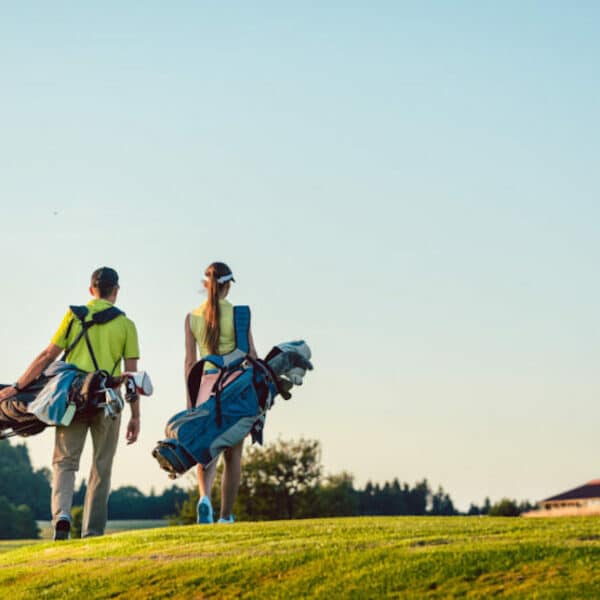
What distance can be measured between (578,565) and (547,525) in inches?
106

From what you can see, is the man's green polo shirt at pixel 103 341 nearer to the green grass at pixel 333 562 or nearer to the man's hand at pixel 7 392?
the man's hand at pixel 7 392

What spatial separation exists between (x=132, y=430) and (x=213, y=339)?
5.15 feet

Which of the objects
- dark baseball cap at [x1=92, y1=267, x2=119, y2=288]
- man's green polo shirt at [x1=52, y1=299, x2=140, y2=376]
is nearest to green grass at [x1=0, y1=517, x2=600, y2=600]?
man's green polo shirt at [x1=52, y1=299, x2=140, y2=376]

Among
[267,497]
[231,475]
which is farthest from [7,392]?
[267,497]

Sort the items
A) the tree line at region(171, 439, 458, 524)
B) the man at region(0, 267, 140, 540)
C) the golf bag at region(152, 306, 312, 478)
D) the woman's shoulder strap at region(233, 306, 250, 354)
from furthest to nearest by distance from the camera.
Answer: the tree line at region(171, 439, 458, 524) < the woman's shoulder strap at region(233, 306, 250, 354) < the man at region(0, 267, 140, 540) < the golf bag at region(152, 306, 312, 478)

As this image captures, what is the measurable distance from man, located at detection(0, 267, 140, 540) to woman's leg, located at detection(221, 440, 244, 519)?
4.13 ft

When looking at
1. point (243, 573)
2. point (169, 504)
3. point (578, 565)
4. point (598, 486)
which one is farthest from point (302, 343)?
point (169, 504)

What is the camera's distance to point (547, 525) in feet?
46.4

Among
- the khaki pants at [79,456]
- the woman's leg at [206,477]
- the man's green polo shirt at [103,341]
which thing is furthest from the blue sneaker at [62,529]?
the man's green polo shirt at [103,341]

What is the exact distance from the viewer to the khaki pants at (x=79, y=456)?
52.1ft

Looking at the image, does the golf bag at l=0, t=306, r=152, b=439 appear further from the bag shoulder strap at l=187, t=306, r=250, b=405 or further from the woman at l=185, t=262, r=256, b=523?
the woman at l=185, t=262, r=256, b=523

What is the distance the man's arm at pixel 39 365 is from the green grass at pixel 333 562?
7.18ft

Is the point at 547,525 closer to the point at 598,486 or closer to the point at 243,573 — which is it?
the point at 243,573

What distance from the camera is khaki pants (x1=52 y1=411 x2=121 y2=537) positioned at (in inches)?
626
